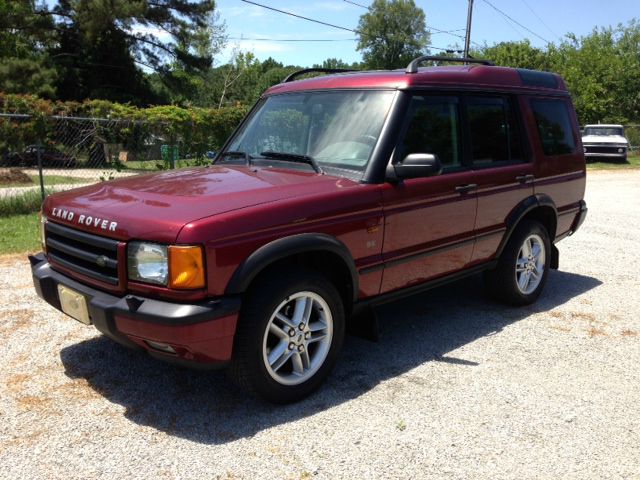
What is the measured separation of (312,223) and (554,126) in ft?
10.6

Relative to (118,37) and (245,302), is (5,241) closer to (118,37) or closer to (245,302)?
(245,302)

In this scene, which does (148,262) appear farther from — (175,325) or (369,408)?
(369,408)

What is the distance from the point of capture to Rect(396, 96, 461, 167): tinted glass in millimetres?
4086

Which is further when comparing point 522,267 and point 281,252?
point 522,267

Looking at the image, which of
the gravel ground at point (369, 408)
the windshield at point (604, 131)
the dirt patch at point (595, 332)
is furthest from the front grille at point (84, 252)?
the windshield at point (604, 131)

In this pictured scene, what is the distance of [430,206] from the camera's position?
4133 millimetres

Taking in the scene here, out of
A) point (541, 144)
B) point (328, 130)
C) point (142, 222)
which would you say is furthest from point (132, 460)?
point (541, 144)

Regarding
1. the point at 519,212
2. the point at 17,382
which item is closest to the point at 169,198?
the point at 17,382

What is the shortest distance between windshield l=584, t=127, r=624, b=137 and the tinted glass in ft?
78.8

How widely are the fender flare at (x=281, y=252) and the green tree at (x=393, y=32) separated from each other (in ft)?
249

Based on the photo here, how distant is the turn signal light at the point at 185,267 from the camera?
9.61 ft

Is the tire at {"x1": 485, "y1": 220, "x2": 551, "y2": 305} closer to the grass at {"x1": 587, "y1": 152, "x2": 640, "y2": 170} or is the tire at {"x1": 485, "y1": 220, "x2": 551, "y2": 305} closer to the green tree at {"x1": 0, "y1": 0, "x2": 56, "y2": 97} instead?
the grass at {"x1": 587, "y1": 152, "x2": 640, "y2": 170}

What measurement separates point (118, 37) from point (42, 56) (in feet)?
14.8

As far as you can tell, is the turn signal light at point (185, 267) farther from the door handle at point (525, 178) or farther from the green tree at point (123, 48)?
the green tree at point (123, 48)
